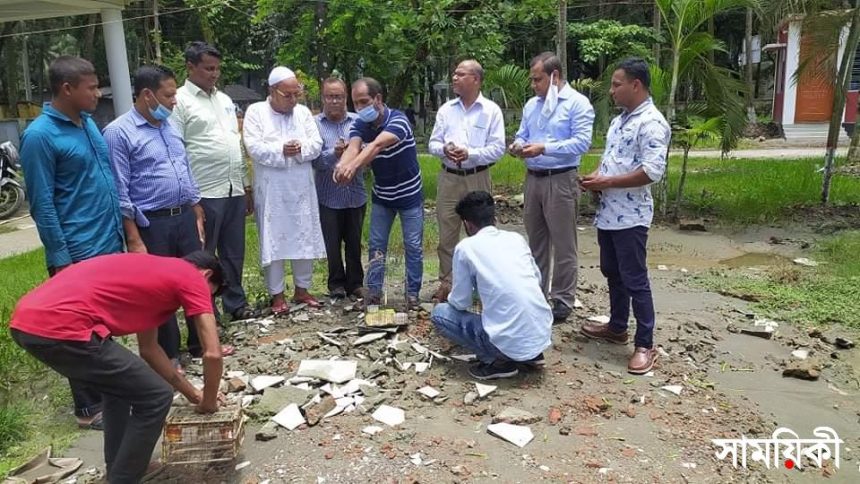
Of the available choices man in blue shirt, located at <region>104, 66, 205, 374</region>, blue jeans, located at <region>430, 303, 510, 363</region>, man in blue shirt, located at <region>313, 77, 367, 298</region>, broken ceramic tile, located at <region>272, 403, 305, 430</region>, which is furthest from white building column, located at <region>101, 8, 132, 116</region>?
broken ceramic tile, located at <region>272, 403, 305, 430</region>

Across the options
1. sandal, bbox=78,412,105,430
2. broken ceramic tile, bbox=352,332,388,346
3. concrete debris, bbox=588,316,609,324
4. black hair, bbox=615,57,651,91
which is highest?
black hair, bbox=615,57,651,91

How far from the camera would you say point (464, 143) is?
512 centimetres

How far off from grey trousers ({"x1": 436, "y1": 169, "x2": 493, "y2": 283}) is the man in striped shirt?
187 millimetres

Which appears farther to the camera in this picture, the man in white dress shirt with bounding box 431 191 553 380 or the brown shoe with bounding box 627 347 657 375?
the brown shoe with bounding box 627 347 657 375

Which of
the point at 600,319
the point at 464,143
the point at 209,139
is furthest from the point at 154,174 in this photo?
the point at 600,319

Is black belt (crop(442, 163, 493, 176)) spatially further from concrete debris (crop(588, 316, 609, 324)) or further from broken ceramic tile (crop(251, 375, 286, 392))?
broken ceramic tile (crop(251, 375, 286, 392))

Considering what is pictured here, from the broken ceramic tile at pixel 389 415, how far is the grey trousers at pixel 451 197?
1787mm

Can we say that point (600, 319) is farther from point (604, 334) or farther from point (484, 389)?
point (484, 389)

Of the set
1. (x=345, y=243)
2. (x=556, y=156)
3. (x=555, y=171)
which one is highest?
(x=556, y=156)

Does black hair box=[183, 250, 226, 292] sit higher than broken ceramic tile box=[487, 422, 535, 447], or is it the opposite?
black hair box=[183, 250, 226, 292]

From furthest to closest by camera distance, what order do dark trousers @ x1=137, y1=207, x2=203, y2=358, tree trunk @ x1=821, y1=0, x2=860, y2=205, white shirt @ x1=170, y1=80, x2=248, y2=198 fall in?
tree trunk @ x1=821, y1=0, x2=860, y2=205
white shirt @ x1=170, y1=80, x2=248, y2=198
dark trousers @ x1=137, y1=207, x2=203, y2=358

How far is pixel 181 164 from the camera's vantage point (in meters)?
4.21

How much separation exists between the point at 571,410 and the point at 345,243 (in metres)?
2.56

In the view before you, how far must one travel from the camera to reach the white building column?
11.7m
